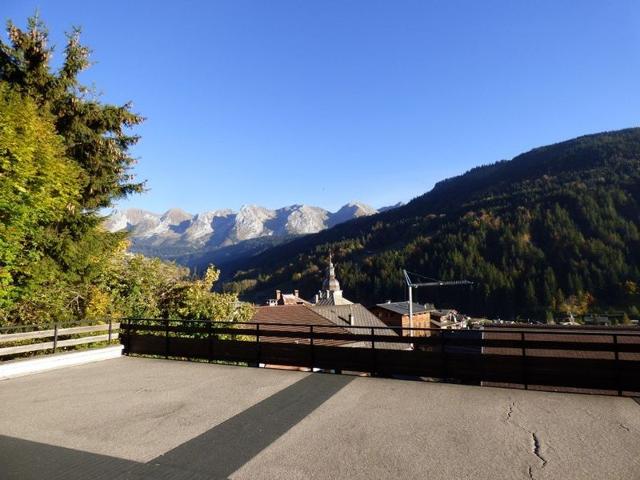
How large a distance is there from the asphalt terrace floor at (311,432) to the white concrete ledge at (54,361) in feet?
5.01

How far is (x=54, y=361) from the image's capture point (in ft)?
39.4

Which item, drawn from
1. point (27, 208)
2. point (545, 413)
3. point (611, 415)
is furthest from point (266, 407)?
point (27, 208)

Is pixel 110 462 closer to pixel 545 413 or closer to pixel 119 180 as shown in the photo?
pixel 545 413

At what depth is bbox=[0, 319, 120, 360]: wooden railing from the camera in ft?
37.4

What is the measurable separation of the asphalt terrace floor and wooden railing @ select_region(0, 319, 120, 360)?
2.25 metres

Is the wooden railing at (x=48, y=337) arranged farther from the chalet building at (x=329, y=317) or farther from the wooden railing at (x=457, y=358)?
the chalet building at (x=329, y=317)

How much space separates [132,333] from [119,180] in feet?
22.6

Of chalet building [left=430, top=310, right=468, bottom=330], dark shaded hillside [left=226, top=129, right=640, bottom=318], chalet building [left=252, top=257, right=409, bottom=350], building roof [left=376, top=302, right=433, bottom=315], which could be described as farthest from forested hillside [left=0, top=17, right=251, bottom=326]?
dark shaded hillside [left=226, top=129, right=640, bottom=318]

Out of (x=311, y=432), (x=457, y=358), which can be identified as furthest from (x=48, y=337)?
(x=457, y=358)

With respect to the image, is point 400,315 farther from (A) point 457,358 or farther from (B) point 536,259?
(B) point 536,259

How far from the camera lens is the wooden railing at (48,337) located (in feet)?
37.4

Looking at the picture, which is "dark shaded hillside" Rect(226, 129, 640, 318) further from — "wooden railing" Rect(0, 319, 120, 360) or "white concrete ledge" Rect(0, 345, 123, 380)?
"white concrete ledge" Rect(0, 345, 123, 380)

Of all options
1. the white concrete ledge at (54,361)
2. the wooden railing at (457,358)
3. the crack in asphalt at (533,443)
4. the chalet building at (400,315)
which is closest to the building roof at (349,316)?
the white concrete ledge at (54,361)

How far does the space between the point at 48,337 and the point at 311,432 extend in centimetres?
1094
